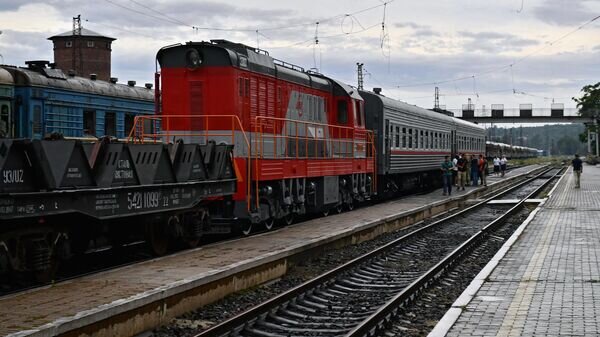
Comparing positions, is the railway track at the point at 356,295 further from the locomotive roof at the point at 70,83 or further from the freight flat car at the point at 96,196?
the locomotive roof at the point at 70,83

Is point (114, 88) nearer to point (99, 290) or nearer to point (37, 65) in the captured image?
point (37, 65)

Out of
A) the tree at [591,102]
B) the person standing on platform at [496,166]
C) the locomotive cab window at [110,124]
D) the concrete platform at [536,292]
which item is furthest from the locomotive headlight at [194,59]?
the tree at [591,102]

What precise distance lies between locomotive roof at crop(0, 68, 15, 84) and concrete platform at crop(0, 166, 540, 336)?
9.67m

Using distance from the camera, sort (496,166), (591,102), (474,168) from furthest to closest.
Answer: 1. (591,102)
2. (496,166)
3. (474,168)

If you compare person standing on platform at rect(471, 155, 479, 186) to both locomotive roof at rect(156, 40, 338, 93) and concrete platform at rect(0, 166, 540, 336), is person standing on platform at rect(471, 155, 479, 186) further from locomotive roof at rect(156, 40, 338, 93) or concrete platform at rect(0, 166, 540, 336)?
concrete platform at rect(0, 166, 540, 336)

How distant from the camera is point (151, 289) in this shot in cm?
960

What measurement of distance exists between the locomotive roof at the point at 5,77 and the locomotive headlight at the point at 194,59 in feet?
24.2

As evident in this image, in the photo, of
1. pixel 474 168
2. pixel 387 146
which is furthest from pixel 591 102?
pixel 387 146

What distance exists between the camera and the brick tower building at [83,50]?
72.6 m

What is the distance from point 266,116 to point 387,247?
4.52 meters

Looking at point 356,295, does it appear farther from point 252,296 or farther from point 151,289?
point 151,289

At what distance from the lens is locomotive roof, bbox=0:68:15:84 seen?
2108 cm

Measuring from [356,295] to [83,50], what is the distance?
66.3 metres

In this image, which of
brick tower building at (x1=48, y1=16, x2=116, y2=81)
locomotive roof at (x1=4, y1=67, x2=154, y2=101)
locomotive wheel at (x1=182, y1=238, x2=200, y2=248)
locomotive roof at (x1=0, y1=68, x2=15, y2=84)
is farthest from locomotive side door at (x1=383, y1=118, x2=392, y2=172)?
brick tower building at (x1=48, y1=16, x2=116, y2=81)
